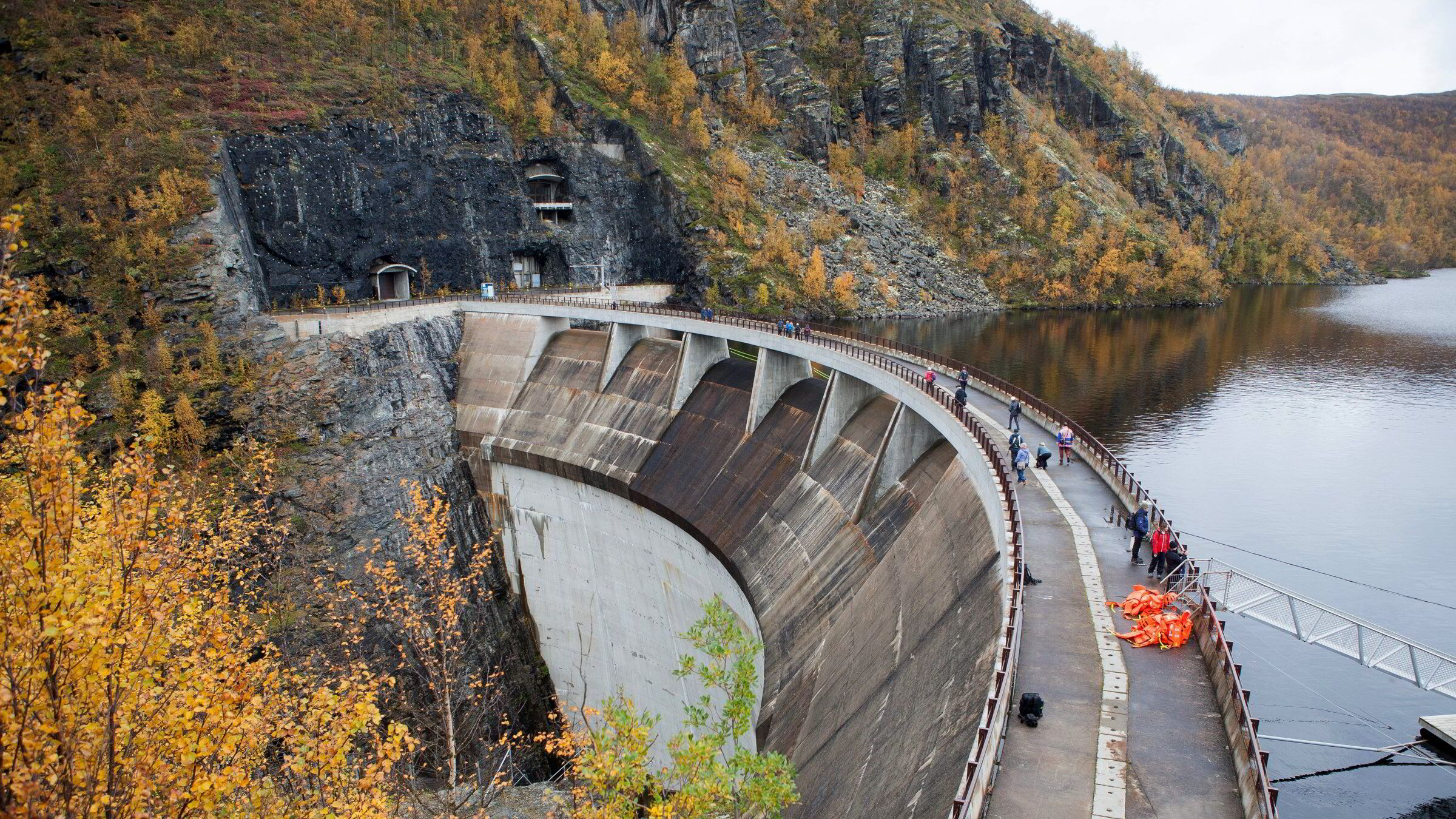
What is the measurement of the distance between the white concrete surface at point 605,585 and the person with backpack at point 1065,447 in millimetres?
14283

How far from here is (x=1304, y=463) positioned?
48219mm

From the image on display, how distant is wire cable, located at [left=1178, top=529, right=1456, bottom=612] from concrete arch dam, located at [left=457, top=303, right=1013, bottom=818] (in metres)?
16.1

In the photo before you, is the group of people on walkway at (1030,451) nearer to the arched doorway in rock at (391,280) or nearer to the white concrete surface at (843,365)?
the white concrete surface at (843,365)

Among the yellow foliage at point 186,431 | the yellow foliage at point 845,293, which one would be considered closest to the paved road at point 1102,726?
the yellow foliage at point 186,431

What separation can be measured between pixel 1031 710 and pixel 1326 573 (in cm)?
2839

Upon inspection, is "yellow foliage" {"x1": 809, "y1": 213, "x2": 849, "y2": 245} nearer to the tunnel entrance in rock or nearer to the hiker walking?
the tunnel entrance in rock

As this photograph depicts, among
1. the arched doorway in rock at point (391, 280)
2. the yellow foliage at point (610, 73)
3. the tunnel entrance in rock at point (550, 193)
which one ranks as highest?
the yellow foliage at point (610, 73)

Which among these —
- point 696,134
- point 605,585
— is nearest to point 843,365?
point 605,585

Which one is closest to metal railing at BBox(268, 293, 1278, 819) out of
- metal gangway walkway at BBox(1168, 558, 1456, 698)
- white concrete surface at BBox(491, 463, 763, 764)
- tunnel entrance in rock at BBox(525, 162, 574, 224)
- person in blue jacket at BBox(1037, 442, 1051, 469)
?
person in blue jacket at BBox(1037, 442, 1051, 469)

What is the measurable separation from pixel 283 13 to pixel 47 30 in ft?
59.3

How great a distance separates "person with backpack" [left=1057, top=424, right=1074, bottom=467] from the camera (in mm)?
29859

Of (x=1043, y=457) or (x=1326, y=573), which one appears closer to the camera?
(x=1043, y=457)

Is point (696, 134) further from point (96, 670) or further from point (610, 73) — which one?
point (96, 670)

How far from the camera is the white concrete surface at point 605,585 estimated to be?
135ft
